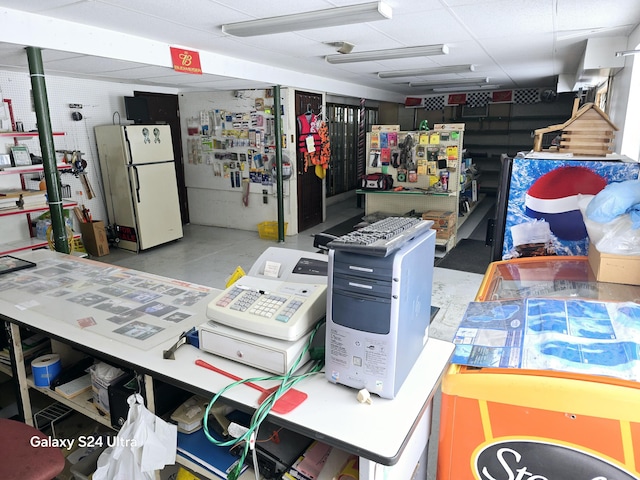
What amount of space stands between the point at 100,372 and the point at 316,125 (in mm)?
5946

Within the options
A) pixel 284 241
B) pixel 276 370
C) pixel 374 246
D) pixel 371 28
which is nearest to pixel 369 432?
pixel 276 370

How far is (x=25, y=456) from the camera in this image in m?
1.51

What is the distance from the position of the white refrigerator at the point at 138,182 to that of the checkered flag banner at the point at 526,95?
803cm

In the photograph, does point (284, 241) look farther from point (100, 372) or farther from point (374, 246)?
point (374, 246)

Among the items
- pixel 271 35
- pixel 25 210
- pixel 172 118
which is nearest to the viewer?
pixel 271 35

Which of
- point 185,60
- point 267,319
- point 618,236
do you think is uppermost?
point 185,60

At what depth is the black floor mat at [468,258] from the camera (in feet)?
17.3

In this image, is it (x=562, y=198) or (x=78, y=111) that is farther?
(x=78, y=111)

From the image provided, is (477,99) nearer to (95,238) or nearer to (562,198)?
(95,238)

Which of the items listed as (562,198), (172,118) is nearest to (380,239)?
(562,198)

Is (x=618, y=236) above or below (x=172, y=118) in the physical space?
below

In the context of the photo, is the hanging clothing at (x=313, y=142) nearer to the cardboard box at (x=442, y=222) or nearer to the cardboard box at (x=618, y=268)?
the cardboard box at (x=442, y=222)

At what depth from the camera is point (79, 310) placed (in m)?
2.09

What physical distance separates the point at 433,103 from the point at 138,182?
7884mm
